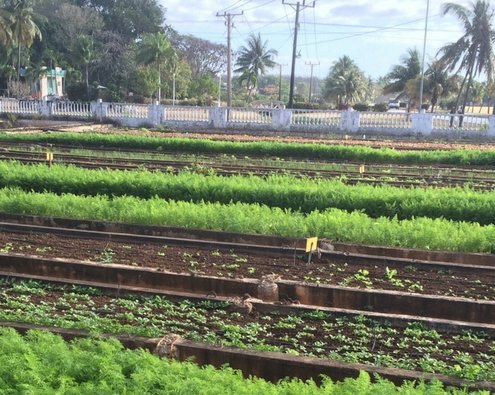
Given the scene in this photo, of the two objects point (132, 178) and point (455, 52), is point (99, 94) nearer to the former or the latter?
point (455, 52)

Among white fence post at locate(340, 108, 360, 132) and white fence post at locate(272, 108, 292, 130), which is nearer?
white fence post at locate(340, 108, 360, 132)

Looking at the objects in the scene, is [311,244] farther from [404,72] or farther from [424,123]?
[404,72]

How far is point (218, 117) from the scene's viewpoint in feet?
122

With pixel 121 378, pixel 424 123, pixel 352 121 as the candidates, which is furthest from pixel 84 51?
pixel 121 378

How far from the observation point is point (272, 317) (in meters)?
7.16

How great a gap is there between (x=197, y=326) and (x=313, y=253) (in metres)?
3.15

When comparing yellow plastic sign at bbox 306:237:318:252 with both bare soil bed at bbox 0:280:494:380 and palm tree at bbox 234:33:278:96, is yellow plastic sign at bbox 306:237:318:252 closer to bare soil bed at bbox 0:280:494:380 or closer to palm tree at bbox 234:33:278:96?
bare soil bed at bbox 0:280:494:380

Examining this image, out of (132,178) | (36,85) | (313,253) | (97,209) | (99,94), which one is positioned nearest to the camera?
(313,253)

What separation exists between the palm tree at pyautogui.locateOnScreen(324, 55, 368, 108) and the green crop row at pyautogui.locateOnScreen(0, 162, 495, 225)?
5421 centimetres

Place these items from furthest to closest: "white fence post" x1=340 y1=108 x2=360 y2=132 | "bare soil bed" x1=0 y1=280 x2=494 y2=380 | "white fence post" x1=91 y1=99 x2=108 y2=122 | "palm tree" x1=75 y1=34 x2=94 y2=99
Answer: "palm tree" x1=75 y1=34 x2=94 y2=99
"white fence post" x1=91 y1=99 x2=108 y2=122
"white fence post" x1=340 y1=108 x2=360 y2=132
"bare soil bed" x1=0 y1=280 x2=494 y2=380

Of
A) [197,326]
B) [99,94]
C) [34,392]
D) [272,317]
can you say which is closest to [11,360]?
[34,392]

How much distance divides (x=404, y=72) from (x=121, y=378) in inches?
2244

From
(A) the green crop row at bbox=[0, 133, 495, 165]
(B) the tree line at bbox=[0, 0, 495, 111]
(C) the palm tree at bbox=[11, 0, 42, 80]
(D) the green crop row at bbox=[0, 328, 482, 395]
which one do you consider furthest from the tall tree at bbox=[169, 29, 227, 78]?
(D) the green crop row at bbox=[0, 328, 482, 395]

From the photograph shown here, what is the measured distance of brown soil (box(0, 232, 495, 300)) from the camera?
838cm
